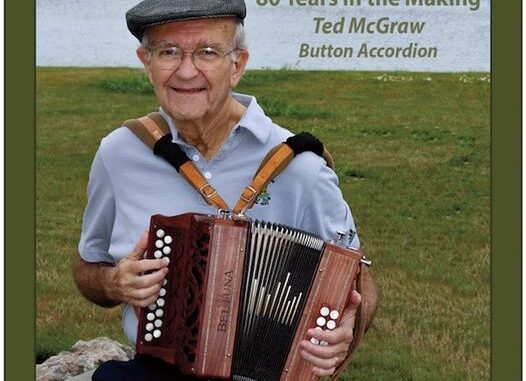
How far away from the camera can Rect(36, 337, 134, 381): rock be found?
4.14 m

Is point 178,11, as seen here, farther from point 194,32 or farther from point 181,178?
point 181,178

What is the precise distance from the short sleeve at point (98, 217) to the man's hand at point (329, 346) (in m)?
0.76

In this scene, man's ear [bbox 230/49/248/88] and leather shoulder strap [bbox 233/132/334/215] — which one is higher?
man's ear [bbox 230/49/248/88]

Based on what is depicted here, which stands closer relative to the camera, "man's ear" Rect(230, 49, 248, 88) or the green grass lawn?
"man's ear" Rect(230, 49, 248, 88)

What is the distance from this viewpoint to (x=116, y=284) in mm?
2922

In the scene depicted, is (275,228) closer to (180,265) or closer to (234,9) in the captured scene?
(180,265)

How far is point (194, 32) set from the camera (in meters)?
2.85

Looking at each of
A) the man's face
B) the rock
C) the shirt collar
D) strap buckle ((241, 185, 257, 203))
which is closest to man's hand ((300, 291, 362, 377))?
strap buckle ((241, 185, 257, 203))

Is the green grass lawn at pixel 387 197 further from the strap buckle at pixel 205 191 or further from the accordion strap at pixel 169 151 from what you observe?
the strap buckle at pixel 205 191

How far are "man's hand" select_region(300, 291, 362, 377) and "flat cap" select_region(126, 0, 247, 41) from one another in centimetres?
89

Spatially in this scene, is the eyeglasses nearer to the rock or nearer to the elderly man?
the elderly man

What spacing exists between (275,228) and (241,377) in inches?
17.2

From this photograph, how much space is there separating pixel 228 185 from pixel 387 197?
5.03ft
